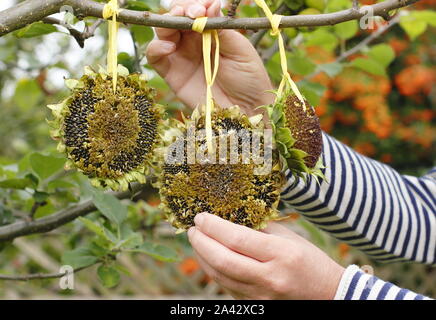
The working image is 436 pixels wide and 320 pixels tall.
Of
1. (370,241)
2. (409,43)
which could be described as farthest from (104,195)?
(409,43)

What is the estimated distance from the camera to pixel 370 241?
3.82 feet

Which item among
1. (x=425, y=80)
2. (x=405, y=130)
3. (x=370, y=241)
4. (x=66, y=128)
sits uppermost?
(x=425, y=80)

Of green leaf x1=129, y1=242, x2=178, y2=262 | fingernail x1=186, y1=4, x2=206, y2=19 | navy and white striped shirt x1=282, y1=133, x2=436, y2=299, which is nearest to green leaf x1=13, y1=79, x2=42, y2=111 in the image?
green leaf x1=129, y1=242, x2=178, y2=262

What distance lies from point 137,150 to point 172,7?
0.21 meters

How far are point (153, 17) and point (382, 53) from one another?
3.34 ft

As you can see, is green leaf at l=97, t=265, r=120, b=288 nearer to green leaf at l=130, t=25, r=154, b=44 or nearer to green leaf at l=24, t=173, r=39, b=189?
green leaf at l=24, t=173, r=39, b=189

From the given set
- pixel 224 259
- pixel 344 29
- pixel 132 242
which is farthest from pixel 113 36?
pixel 344 29

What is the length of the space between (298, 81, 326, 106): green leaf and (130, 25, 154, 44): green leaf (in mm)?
353

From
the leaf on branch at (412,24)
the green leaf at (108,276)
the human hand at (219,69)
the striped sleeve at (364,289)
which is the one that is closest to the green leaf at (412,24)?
the leaf on branch at (412,24)

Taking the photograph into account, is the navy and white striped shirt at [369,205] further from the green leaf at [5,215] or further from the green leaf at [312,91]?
the green leaf at [5,215]

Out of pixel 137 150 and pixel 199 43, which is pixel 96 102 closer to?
pixel 137 150

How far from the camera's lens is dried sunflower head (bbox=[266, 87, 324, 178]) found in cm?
64


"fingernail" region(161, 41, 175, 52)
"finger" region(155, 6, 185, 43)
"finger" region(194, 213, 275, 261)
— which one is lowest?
"finger" region(194, 213, 275, 261)

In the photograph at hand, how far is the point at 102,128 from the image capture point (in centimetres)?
66
